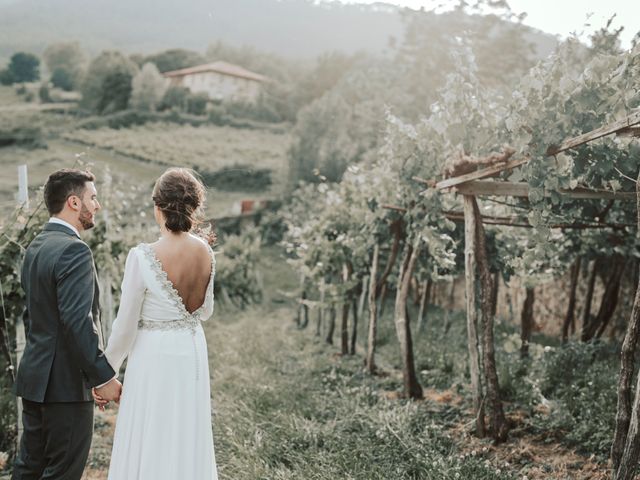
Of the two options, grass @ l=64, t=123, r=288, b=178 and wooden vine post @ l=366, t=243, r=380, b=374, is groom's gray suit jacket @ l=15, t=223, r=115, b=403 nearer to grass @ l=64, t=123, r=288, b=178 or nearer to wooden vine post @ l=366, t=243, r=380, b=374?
wooden vine post @ l=366, t=243, r=380, b=374

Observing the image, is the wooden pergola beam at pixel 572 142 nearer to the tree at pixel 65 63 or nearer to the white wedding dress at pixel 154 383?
the white wedding dress at pixel 154 383

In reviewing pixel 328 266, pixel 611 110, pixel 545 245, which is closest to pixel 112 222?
pixel 328 266

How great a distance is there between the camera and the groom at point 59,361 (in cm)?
301

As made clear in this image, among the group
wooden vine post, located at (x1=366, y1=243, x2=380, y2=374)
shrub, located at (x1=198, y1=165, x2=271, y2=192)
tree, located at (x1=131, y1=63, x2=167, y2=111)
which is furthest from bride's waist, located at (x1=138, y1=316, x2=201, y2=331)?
tree, located at (x1=131, y1=63, x2=167, y2=111)

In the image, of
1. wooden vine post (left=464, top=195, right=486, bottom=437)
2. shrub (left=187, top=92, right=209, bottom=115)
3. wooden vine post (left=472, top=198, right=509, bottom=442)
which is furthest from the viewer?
shrub (left=187, top=92, right=209, bottom=115)

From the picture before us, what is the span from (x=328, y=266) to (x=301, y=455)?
21.0 ft

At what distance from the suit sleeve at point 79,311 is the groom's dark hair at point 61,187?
0.95 feet

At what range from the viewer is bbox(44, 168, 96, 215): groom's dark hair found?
3205 mm

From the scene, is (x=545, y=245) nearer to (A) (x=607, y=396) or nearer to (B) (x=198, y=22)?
(A) (x=607, y=396)

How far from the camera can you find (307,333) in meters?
13.0

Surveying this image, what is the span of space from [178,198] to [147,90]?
170 ft

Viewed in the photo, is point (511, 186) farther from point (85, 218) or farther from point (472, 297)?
point (85, 218)

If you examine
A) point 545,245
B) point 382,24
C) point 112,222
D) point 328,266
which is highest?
point 382,24

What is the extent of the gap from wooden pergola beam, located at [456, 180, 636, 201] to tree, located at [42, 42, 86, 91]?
50.2m
